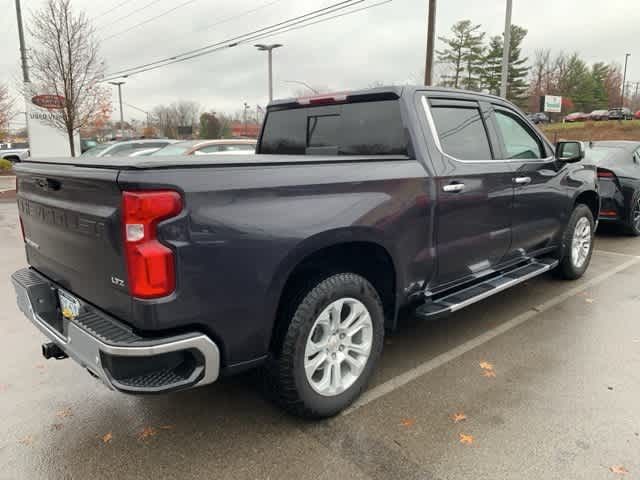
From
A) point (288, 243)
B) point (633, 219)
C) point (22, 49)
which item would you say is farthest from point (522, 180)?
point (22, 49)

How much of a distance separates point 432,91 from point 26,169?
273 centimetres

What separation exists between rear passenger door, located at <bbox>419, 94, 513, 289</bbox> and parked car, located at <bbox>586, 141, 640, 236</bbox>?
15.1 ft

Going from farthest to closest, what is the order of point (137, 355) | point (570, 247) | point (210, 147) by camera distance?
point (210, 147), point (570, 247), point (137, 355)

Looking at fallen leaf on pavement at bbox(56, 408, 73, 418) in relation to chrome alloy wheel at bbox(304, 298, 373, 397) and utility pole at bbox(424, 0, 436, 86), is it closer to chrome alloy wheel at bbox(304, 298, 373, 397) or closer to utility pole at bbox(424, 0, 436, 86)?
chrome alloy wheel at bbox(304, 298, 373, 397)

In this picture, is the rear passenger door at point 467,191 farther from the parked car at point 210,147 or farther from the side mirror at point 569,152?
the parked car at point 210,147

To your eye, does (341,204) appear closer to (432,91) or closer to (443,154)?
(443,154)

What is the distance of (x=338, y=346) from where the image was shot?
9.66 feet

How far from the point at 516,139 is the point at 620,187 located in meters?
4.32

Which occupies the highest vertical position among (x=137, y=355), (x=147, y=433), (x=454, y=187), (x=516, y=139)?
(x=516, y=139)

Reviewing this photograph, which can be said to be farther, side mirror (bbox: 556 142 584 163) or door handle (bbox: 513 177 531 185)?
side mirror (bbox: 556 142 584 163)

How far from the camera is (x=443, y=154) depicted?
3479 millimetres

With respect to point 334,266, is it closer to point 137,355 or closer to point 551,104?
point 137,355

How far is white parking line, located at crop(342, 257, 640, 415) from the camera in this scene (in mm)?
3240

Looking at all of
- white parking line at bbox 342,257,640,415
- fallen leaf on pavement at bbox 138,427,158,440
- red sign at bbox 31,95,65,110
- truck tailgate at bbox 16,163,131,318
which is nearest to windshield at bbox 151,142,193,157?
truck tailgate at bbox 16,163,131,318
